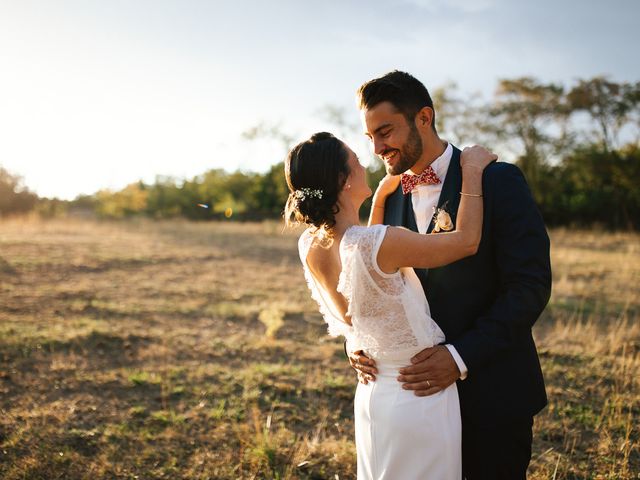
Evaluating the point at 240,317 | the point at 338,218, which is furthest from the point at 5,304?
the point at 338,218

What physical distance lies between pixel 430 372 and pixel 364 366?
1.08ft

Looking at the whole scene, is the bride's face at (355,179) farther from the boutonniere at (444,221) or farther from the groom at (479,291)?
the boutonniere at (444,221)

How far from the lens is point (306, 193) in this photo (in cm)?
229

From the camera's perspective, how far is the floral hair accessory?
89.2 inches

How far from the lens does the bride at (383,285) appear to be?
2.07 meters

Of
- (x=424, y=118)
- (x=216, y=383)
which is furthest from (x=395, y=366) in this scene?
(x=216, y=383)

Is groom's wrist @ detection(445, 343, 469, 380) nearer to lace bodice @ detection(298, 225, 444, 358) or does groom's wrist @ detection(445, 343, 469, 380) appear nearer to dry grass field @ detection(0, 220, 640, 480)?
lace bodice @ detection(298, 225, 444, 358)

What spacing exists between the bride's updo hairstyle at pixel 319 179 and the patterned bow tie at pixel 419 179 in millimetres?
410

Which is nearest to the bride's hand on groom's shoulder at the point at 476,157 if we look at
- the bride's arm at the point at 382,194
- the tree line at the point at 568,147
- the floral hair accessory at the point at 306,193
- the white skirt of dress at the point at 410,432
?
the bride's arm at the point at 382,194

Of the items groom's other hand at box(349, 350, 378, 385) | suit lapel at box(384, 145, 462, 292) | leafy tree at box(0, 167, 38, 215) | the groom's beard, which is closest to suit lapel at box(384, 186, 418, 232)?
suit lapel at box(384, 145, 462, 292)

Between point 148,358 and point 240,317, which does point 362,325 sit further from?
point 240,317

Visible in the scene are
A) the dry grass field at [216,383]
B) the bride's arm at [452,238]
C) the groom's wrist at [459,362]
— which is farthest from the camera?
the dry grass field at [216,383]

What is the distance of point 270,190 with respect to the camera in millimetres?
40594

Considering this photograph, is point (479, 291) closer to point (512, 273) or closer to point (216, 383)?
point (512, 273)
